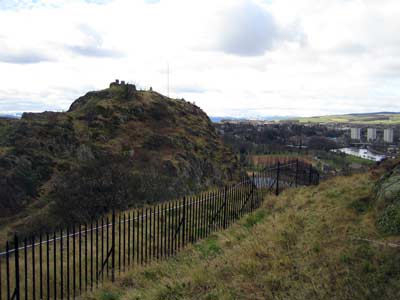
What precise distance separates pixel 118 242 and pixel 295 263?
16.5 feet

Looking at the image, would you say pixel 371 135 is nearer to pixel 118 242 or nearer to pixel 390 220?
pixel 390 220

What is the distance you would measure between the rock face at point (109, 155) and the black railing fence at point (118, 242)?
15.9ft

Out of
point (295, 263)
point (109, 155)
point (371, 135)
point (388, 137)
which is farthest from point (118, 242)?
point (371, 135)

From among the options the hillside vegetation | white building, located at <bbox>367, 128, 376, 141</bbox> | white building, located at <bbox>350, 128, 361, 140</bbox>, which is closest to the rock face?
the hillside vegetation

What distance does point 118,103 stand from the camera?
3281 cm

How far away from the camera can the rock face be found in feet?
54.0

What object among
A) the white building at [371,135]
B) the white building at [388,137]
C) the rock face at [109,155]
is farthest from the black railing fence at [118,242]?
the white building at [371,135]

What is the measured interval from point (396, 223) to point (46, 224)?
496 inches

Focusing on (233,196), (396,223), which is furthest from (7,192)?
(396,223)

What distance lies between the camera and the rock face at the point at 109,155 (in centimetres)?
1645

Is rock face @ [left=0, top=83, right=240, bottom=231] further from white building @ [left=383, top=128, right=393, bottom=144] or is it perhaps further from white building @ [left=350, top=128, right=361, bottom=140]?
white building @ [left=350, top=128, right=361, bottom=140]

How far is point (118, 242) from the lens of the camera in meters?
8.88

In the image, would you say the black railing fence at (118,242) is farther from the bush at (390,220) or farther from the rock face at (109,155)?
the rock face at (109,155)

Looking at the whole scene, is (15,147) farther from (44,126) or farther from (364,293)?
(364,293)
